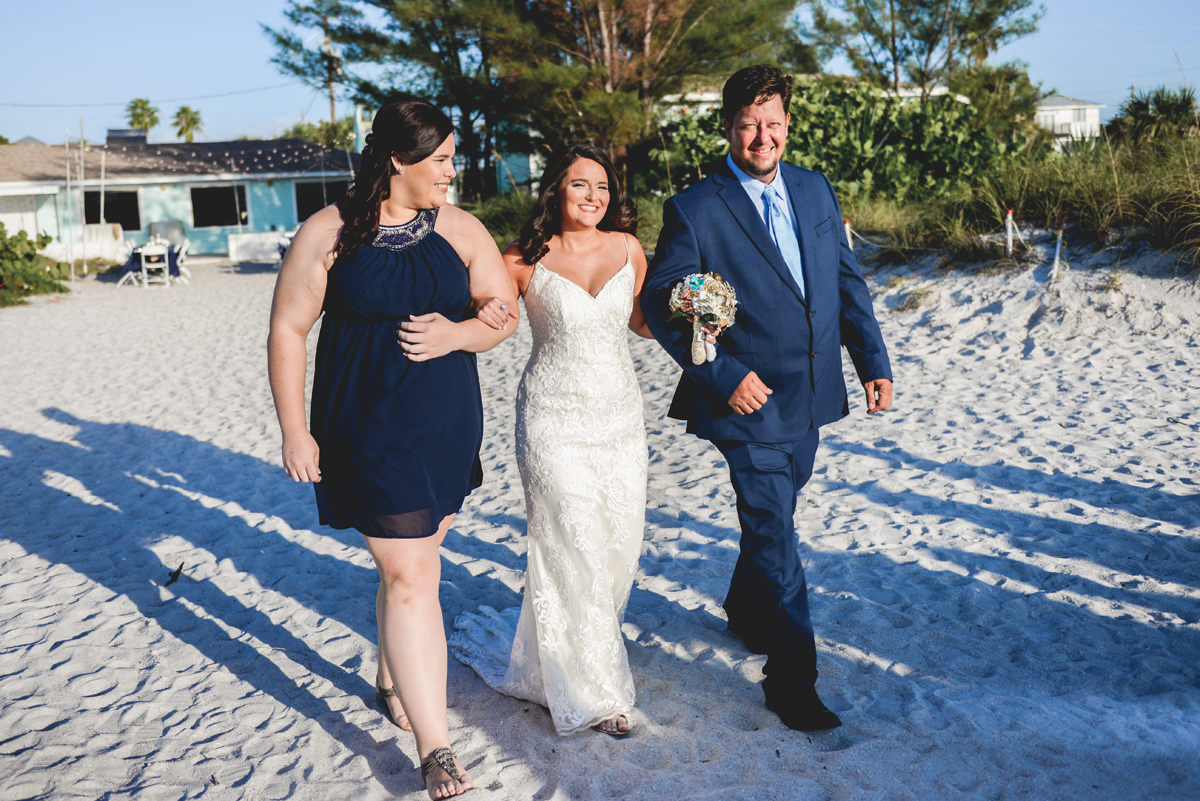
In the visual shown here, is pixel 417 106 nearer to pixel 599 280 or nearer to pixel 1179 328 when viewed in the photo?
pixel 599 280

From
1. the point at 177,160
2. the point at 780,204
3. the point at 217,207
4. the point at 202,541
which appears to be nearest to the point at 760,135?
the point at 780,204

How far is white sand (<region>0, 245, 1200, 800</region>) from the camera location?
297 centimetres

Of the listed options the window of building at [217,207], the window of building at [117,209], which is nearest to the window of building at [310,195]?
the window of building at [217,207]

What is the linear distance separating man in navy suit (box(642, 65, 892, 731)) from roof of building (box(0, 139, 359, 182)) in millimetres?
26948

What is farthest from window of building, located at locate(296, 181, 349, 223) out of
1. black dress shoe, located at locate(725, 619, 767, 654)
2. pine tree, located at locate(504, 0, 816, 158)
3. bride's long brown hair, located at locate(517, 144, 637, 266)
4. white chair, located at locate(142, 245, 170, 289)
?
black dress shoe, located at locate(725, 619, 767, 654)

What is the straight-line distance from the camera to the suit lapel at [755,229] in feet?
10.4

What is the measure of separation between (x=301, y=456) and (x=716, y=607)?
2.25 m

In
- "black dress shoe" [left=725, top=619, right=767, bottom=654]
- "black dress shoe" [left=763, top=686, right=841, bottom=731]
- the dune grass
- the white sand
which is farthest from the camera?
the dune grass

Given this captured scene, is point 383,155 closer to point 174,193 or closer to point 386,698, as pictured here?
point 386,698

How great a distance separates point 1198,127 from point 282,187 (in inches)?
1032

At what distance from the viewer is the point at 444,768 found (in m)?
2.75

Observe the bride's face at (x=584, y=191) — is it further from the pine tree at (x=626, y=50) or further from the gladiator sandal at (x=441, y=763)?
the pine tree at (x=626, y=50)

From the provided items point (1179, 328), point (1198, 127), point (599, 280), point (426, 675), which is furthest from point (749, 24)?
point (426, 675)

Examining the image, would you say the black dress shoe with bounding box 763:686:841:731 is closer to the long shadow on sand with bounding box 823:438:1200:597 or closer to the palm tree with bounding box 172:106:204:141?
the long shadow on sand with bounding box 823:438:1200:597
